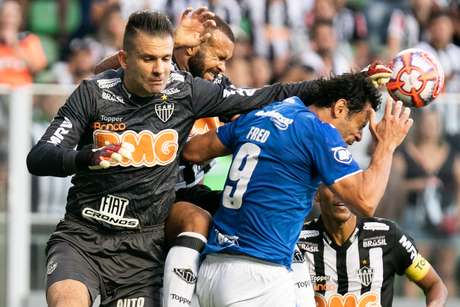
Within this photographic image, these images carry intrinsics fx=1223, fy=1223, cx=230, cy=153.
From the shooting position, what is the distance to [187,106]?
724 centimetres

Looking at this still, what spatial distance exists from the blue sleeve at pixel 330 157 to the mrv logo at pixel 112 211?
3.93 ft

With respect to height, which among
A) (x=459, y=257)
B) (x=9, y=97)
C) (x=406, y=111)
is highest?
(x=406, y=111)

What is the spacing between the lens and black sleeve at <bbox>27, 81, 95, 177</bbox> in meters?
6.65

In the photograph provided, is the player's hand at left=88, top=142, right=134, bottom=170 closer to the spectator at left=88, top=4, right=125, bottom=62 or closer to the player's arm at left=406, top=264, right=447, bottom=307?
the player's arm at left=406, top=264, right=447, bottom=307

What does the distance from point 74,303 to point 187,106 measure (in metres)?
1.37

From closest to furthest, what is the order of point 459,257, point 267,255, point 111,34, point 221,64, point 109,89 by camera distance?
point 267,255 → point 109,89 → point 221,64 → point 459,257 → point 111,34

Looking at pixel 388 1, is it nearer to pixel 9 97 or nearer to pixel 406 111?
pixel 9 97

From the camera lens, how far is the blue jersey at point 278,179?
663cm

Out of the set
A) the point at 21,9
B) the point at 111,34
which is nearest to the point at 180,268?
the point at 111,34

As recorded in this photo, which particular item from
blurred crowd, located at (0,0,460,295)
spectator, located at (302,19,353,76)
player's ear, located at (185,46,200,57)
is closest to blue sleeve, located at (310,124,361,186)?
player's ear, located at (185,46,200,57)

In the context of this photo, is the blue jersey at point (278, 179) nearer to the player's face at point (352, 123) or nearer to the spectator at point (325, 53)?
the player's face at point (352, 123)

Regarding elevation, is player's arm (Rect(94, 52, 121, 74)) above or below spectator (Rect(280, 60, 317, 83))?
above

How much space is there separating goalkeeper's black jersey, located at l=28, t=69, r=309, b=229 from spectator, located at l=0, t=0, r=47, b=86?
22.6ft

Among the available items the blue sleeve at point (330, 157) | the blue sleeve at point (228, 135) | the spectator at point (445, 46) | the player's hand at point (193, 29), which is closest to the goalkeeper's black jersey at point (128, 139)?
the blue sleeve at point (228, 135)
